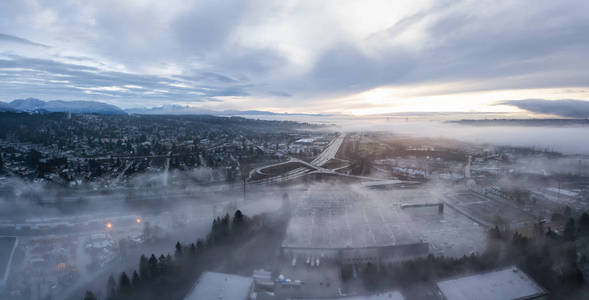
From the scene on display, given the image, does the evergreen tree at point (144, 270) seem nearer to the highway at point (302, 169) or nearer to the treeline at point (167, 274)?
the treeline at point (167, 274)

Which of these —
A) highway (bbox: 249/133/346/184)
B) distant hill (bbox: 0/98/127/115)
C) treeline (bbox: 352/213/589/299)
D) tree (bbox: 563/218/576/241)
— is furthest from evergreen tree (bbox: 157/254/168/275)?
distant hill (bbox: 0/98/127/115)

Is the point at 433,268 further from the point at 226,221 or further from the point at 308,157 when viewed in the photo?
the point at 308,157

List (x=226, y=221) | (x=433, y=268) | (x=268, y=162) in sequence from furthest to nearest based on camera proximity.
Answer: (x=268, y=162) → (x=226, y=221) → (x=433, y=268)

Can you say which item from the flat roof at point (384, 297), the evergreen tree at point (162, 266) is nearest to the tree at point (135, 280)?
the evergreen tree at point (162, 266)

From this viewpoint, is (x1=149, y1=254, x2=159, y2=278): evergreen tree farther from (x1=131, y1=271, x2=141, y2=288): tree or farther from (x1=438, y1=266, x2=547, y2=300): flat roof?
(x1=438, y1=266, x2=547, y2=300): flat roof

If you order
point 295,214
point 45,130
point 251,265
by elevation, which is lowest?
point 251,265

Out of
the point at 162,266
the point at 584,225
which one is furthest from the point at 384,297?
the point at 584,225

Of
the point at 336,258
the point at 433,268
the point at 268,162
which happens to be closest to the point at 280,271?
the point at 336,258
